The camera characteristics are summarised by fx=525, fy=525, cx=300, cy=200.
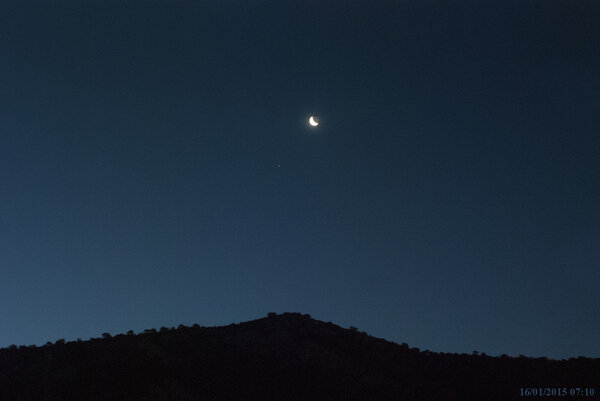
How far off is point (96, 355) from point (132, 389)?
3433mm

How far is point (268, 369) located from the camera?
2331cm

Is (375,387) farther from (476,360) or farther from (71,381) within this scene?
(71,381)

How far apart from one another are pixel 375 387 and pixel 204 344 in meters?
8.28

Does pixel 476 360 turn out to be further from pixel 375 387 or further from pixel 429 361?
pixel 375 387

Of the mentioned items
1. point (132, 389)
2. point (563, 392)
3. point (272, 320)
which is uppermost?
point (272, 320)

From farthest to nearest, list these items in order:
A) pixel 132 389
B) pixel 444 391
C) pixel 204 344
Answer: pixel 204 344, pixel 444 391, pixel 132 389

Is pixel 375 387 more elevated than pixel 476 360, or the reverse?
pixel 476 360

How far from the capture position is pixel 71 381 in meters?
22.7

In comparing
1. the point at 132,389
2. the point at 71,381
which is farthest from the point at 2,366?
the point at 132,389

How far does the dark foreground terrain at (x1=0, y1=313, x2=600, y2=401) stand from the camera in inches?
876

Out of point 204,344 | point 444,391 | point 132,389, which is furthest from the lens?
point 204,344

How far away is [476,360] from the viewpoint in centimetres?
2527

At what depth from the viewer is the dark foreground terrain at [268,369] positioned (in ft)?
73.0

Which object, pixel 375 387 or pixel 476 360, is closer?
pixel 375 387
